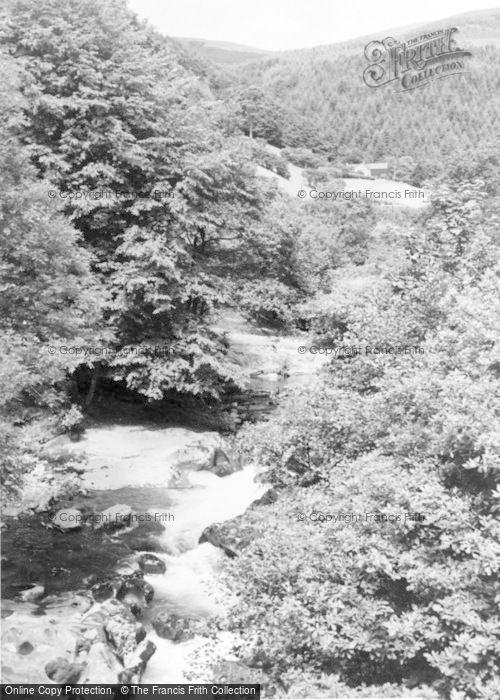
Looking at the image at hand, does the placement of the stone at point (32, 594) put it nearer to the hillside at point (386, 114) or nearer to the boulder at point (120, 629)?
the boulder at point (120, 629)

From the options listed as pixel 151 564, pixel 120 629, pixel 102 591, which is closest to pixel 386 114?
pixel 151 564

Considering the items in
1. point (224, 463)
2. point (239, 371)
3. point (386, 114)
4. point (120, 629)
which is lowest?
point (224, 463)

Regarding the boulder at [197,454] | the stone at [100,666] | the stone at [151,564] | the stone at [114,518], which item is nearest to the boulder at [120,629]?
the stone at [100,666]

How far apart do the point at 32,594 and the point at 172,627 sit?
3314mm

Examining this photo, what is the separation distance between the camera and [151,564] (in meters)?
17.0

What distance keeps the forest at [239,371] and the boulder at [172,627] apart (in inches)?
101

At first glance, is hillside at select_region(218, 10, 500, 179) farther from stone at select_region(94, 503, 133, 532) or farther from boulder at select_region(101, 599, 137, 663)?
boulder at select_region(101, 599, 137, 663)

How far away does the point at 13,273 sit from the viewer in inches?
645

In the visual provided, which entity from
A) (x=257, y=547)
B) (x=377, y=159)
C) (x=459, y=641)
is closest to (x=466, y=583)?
(x=459, y=641)

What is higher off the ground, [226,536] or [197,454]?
[226,536]

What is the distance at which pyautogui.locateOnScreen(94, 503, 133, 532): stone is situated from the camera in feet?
60.4

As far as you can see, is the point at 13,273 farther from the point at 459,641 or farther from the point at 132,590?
the point at 459,641

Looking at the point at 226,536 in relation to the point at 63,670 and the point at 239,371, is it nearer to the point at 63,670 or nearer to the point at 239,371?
the point at 63,670

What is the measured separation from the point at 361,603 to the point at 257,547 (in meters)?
2.37
